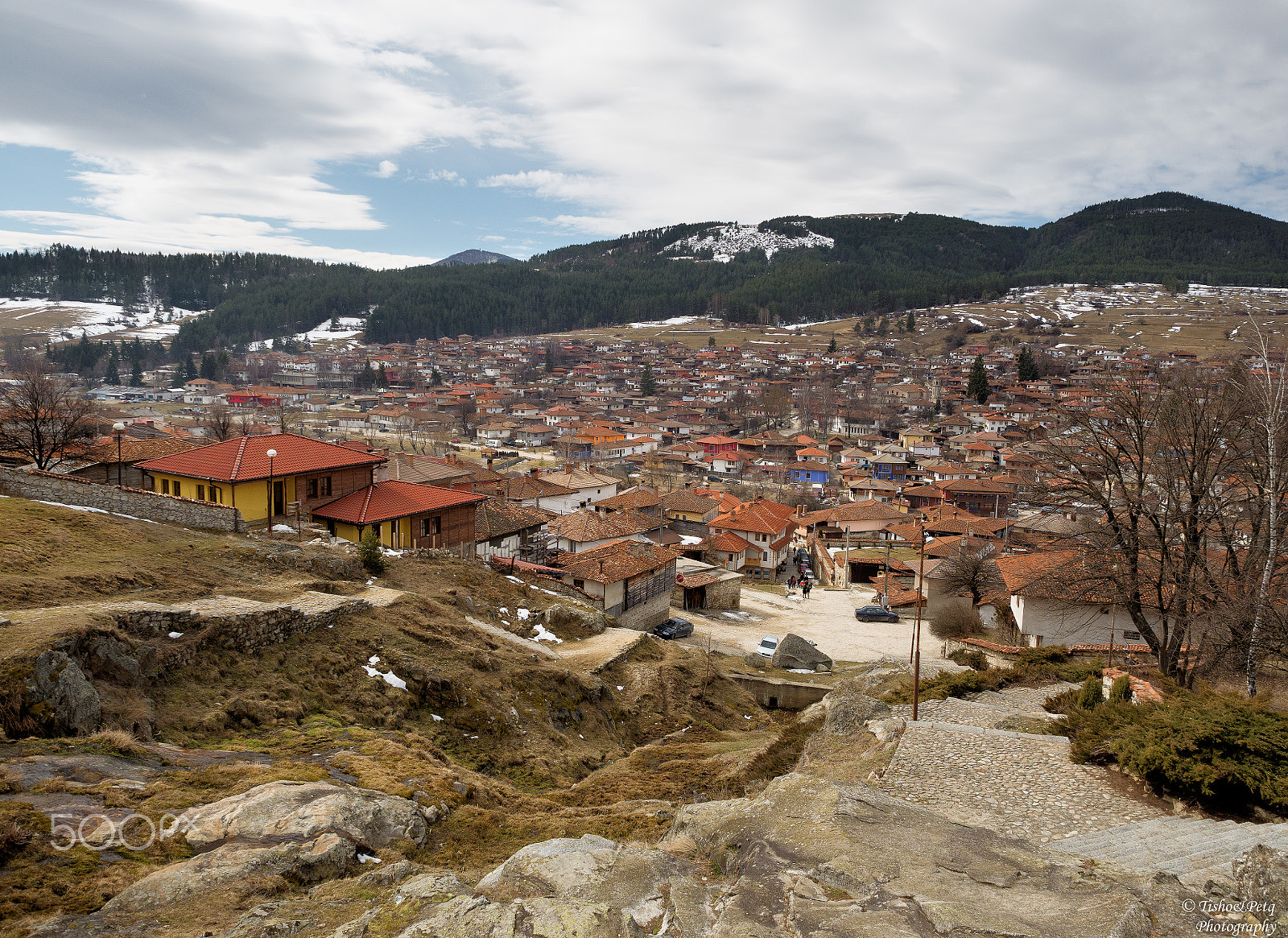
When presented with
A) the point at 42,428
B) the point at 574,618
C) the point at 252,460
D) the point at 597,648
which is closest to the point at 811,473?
the point at 574,618

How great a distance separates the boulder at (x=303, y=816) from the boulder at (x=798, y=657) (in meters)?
18.8

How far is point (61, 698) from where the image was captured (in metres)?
8.41

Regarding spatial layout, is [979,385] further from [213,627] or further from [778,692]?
[213,627]

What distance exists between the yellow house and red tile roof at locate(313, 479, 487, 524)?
1.50 ft

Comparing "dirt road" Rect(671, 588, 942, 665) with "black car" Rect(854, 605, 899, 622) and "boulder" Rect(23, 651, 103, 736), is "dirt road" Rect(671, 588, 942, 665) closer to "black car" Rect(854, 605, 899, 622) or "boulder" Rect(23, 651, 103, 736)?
"black car" Rect(854, 605, 899, 622)

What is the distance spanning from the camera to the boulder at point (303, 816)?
274 inches

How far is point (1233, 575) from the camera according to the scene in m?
14.2

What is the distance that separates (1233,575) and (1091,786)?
7992 mm

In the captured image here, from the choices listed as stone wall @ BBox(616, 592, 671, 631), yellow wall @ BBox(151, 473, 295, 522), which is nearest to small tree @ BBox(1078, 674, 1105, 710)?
stone wall @ BBox(616, 592, 671, 631)

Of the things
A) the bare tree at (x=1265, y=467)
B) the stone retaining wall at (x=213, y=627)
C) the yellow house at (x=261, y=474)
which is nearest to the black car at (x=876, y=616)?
the bare tree at (x=1265, y=467)

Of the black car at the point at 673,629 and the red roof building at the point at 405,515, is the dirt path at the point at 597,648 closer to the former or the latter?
the black car at the point at 673,629

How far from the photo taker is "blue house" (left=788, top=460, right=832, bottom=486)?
246 ft

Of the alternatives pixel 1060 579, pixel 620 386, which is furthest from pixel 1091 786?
pixel 620 386

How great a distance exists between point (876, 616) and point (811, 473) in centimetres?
4315
